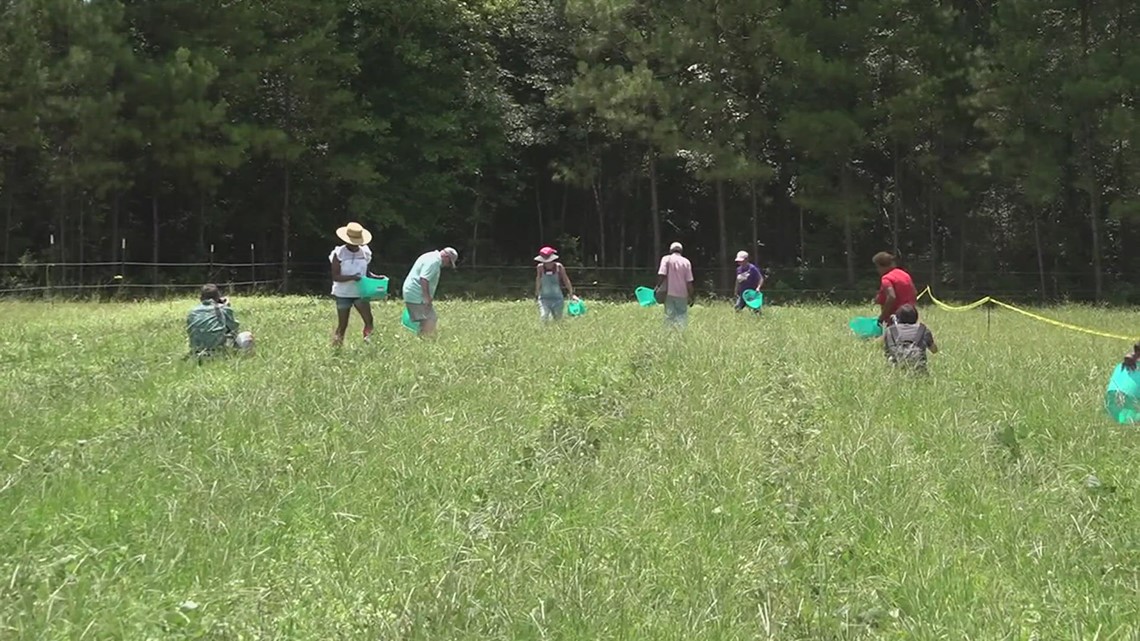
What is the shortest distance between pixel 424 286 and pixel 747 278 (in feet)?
30.8

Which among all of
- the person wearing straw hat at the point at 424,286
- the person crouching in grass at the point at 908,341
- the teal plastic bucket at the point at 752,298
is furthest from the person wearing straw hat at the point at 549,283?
the person crouching in grass at the point at 908,341

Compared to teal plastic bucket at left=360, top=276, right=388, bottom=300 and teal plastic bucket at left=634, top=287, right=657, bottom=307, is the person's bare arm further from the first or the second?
teal plastic bucket at left=634, top=287, right=657, bottom=307

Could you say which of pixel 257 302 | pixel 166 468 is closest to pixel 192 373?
pixel 166 468

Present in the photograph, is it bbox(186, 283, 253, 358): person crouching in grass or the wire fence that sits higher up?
the wire fence

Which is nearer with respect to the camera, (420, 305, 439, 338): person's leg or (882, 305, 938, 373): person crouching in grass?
(882, 305, 938, 373): person crouching in grass

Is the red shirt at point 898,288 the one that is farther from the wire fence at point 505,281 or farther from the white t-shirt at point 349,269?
the wire fence at point 505,281

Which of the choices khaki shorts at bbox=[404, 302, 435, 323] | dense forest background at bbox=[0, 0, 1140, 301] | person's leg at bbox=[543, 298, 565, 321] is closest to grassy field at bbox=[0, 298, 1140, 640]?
khaki shorts at bbox=[404, 302, 435, 323]

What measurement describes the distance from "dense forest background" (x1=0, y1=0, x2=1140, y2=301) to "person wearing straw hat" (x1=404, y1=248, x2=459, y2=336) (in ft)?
64.7

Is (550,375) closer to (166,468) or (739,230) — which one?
(166,468)

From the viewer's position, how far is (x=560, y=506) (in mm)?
5082

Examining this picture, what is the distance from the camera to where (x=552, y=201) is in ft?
144

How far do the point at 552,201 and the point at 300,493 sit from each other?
39162 millimetres

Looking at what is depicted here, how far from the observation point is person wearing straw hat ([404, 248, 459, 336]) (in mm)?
13008

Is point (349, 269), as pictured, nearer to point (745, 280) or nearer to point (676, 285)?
point (676, 285)
